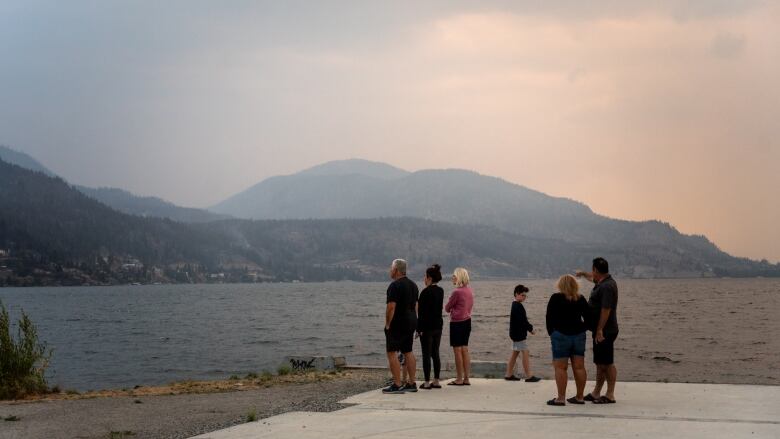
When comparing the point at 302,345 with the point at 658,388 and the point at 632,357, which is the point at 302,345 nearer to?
the point at 632,357

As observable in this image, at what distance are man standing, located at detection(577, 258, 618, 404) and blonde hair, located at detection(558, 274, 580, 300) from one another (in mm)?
288

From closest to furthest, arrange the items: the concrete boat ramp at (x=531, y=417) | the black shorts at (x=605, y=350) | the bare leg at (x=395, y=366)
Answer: the concrete boat ramp at (x=531, y=417), the black shorts at (x=605, y=350), the bare leg at (x=395, y=366)

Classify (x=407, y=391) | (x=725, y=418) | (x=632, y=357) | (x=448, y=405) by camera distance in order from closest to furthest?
(x=725, y=418) → (x=448, y=405) → (x=407, y=391) → (x=632, y=357)

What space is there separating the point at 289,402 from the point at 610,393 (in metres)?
5.25

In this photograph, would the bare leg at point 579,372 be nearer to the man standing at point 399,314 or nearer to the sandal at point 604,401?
the sandal at point 604,401

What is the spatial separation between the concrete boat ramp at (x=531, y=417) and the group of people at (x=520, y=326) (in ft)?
1.43

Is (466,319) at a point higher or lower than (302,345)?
higher

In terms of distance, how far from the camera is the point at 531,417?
454 inches

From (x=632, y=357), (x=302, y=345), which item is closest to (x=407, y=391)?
(x=632, y=357)

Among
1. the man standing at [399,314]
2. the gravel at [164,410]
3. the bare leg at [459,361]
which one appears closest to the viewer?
the gravel at [164,410]

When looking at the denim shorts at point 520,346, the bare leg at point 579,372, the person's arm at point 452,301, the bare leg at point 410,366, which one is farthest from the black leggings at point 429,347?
the bare leg at point 579,372

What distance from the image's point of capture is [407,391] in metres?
14.4

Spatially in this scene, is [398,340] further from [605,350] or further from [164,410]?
[164,410]

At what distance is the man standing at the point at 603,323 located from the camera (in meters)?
12.5
